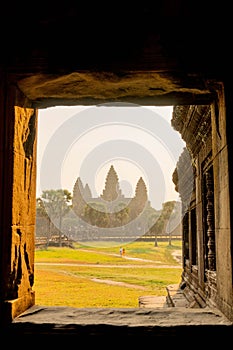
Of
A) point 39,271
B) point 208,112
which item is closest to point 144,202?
point 39,271

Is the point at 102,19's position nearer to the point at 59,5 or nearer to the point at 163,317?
the point at 59,5

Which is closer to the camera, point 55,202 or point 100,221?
point 55,202

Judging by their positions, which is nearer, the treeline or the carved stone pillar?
the carved stone pillar

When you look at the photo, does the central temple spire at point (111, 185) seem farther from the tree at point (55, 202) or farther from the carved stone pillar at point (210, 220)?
the carved stone pillar at point (210, 220)

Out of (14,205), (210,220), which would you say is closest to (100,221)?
(210,220)

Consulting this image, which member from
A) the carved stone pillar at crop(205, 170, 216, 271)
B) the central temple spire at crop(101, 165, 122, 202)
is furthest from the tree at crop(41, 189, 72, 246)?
the carved stone pillar at crop(205, 170, 216, 271)

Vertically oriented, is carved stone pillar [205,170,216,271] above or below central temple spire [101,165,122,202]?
below

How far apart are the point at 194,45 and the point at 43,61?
1.23 meters

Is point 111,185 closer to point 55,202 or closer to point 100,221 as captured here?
point 100,221

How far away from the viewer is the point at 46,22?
3488mm

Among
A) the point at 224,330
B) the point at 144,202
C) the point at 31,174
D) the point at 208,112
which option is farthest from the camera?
the point at 144,202

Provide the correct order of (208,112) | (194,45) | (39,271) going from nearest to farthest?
(194,45)
(208,112)
(39,271)

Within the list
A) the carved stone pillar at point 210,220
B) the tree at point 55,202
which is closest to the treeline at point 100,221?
the tree at point 55,202

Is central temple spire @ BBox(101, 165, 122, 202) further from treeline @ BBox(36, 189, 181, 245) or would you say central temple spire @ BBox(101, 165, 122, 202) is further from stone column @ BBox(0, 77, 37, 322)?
stone column @ BBox(0, 77, 37, 322)
